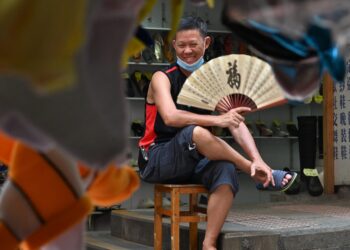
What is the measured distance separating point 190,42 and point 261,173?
0.79 m

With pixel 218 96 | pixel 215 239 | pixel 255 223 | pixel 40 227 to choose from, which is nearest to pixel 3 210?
pixel 40 227

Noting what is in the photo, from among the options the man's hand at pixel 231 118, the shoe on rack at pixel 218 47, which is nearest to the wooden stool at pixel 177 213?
the man's hand at pixel 231 118

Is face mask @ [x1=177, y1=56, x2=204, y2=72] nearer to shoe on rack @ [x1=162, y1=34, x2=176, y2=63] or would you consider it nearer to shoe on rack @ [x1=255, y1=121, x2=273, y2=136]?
shoe on rack @ [x1=162, y1=34, x2=176, y2=63]

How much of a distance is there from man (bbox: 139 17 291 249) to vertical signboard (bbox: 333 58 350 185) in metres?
2.93

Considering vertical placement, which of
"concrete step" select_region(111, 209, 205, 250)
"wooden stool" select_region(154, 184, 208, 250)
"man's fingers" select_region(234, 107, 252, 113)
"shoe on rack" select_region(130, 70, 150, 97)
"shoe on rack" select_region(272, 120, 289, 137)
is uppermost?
"shoe on rack" select_region(130, 70, 150, 97)

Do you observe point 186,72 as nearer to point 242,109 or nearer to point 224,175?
point 242,109

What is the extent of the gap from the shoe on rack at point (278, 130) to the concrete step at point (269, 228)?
6.52 feet

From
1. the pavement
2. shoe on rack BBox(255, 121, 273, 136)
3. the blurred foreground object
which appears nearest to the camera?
the blurred foreground object

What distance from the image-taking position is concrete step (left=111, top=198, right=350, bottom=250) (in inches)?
138

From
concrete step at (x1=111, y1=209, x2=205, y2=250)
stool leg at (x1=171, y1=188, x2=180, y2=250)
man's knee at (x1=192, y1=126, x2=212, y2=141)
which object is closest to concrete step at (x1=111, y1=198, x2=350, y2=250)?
concrete step at (x1=111, y1=209, x2=205, y2=250)

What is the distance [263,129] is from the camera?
23.2 feet

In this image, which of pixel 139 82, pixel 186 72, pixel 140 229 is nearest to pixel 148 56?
pixel 139 82

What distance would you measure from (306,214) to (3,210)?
407 centimetres

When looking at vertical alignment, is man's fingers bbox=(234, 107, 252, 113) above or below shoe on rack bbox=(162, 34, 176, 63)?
below
